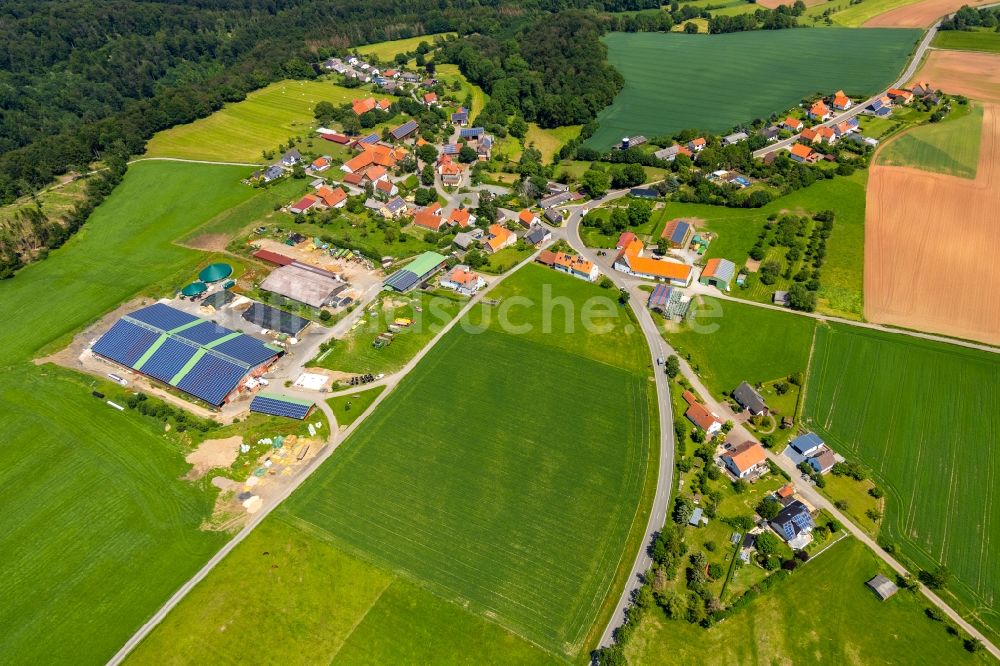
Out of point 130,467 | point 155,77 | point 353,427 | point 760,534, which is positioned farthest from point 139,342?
point 155,77

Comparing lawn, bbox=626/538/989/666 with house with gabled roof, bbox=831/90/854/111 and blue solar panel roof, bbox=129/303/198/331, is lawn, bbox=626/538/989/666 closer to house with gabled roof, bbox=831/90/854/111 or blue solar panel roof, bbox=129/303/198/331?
blue solar panel roof, bbox=129/303/198/331

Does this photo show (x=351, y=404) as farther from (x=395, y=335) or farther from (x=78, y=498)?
(x=78, y=498)

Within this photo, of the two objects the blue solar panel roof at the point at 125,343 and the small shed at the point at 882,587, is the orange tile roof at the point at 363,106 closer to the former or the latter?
the blue solar panel roof at the point at 125,343

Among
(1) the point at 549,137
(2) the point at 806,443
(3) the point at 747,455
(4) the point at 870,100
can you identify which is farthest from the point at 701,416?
(4) the point at 870,100

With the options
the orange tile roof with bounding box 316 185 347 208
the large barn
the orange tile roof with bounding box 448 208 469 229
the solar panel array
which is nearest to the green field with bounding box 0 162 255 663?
the large barn

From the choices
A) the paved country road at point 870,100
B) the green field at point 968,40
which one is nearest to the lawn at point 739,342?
the paved country road at point 870,100
